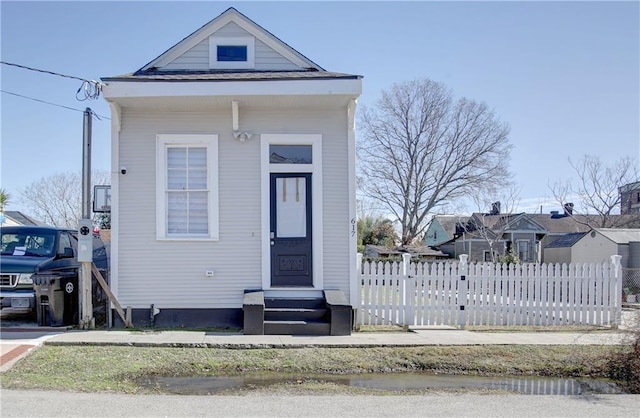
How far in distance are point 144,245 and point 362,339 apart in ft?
14.7

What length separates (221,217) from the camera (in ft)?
31.6

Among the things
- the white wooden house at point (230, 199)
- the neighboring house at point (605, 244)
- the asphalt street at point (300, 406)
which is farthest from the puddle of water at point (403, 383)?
the neighboring house at point (605, 244)

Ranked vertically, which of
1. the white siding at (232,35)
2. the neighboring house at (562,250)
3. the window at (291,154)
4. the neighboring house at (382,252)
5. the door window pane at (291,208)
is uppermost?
the white siding at (232,35)

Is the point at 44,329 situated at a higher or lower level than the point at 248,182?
lower

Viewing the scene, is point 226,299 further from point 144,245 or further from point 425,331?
point 425,331

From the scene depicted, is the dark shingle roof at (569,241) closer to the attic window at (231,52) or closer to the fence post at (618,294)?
the fence post at (618,294)

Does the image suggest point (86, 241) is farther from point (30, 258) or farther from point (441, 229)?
point (441, 229)

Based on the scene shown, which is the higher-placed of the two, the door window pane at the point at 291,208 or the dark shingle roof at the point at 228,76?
the dark shingle roof at the point at 228,76

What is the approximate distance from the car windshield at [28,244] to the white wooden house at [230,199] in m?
1.58

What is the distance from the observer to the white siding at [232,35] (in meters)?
10.3

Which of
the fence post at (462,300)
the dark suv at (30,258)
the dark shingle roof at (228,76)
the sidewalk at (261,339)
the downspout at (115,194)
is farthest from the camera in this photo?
the fence post at (462,300)

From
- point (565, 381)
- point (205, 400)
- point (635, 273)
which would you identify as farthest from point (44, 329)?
point (635, 273)

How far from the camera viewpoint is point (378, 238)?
1900 inches

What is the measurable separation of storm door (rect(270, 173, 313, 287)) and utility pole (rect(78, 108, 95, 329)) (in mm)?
3295
